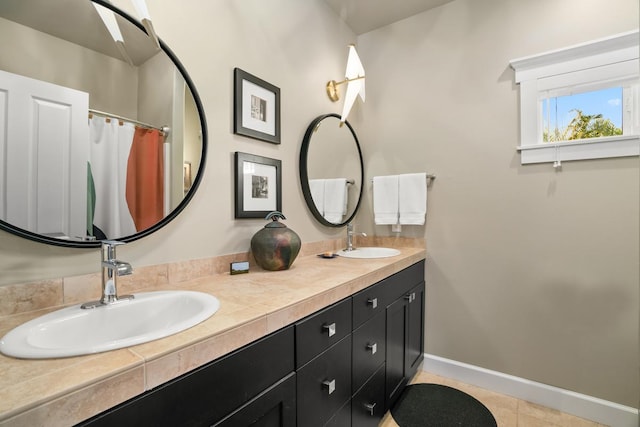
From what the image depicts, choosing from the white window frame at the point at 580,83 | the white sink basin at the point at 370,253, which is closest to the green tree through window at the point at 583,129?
the white window frame at the point at 580,83

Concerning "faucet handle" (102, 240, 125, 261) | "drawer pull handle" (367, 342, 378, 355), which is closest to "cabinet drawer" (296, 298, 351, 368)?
"drawer pull handle" (367, 342, 378, 355)

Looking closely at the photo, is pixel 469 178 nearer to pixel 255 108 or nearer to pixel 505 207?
pixel 505 207

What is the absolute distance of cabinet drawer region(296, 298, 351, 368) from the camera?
3.12ft

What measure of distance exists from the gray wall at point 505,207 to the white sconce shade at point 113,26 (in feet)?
6.01

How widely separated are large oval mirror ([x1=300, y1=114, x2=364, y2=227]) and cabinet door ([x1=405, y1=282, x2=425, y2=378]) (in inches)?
28.8

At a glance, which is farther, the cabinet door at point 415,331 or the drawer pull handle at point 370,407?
the cabinet door at point 415,331

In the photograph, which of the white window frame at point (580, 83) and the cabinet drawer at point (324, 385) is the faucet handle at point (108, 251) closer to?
the cabinet drawer at point (324, 385)

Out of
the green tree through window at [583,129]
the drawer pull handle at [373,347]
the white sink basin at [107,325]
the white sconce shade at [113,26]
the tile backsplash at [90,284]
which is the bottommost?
the drawer pull handle at [373,347]

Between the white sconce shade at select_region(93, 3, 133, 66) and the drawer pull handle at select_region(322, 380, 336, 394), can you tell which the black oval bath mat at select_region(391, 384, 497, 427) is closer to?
the drawer pull handle at select_region(322, 380, 336, 394)

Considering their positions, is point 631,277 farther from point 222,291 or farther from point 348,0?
point 348,0

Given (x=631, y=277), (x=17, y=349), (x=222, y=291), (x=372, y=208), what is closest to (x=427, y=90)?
(x=372, y=208)

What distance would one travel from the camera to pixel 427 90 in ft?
7.31

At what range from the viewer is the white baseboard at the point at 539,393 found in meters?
1.62

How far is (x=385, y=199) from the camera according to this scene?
7.59 ft
